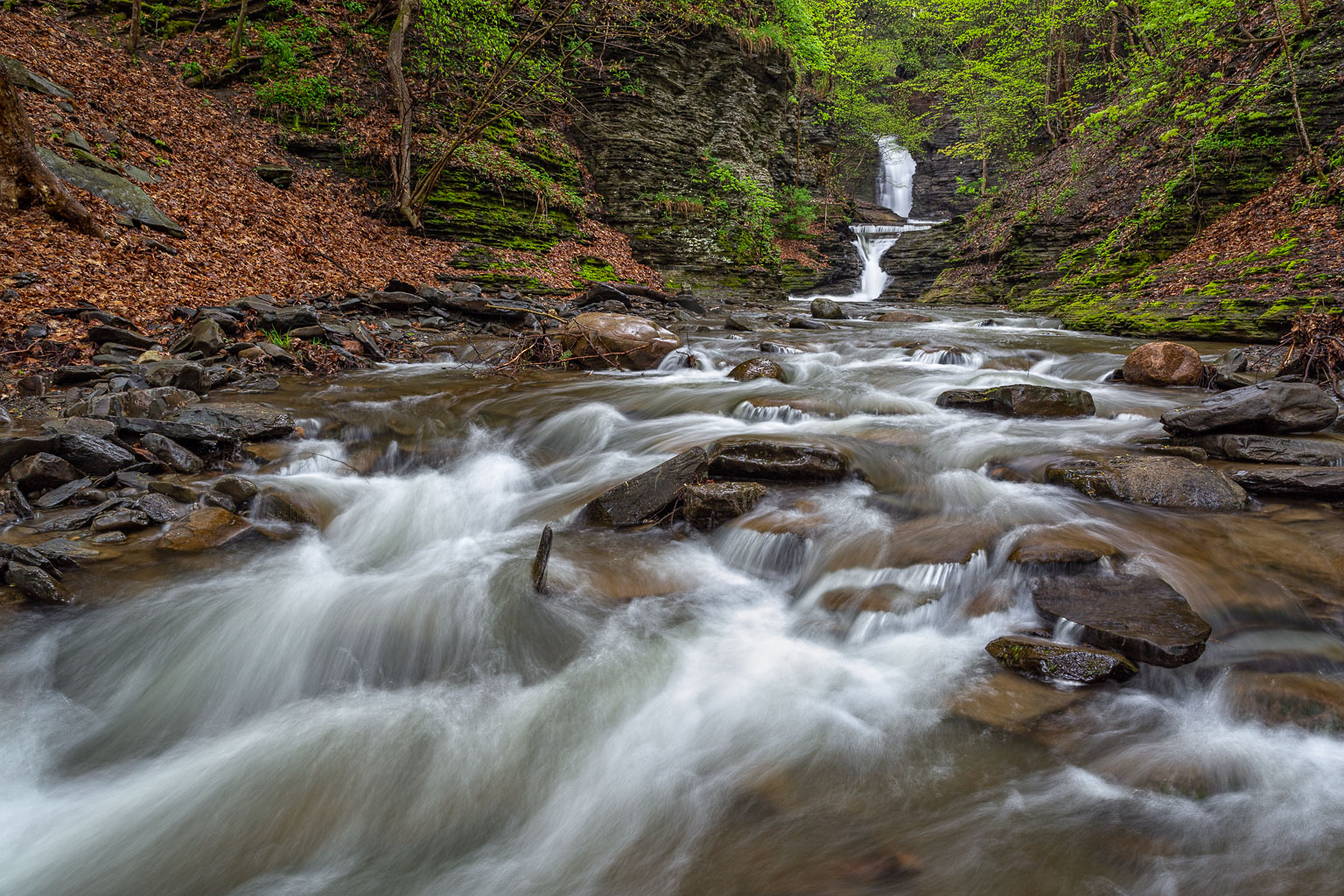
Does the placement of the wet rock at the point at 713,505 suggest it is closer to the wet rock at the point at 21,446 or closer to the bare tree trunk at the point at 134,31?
the wet rock at the point at 21,446

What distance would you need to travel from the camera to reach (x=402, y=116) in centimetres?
1302

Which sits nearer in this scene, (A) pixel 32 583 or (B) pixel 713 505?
(A) pixel 32 583

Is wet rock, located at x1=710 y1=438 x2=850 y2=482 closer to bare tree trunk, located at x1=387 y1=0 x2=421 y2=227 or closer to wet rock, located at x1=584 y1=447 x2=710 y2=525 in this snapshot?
wet rock, located at x1=584 y1=447 x2=710 y2=525

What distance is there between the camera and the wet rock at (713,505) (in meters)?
4.23

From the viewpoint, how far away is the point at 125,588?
3445mm

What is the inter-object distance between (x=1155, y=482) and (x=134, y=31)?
60.8 feet

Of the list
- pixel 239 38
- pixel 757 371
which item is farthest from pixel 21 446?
pixel 239 38

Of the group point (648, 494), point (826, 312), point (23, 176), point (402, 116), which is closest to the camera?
point (648, 494)

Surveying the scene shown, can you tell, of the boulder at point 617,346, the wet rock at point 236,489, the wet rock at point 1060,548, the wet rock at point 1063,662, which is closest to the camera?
the wet rock at point 1063,662

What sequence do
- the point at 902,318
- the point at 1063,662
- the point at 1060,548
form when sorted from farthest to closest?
1. the point at 902,318
2. the point at 1060,548
3. the point at 1063,662

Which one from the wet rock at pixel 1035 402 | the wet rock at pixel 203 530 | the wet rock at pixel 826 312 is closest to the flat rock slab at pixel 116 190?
the wet rock at pixel 203 530

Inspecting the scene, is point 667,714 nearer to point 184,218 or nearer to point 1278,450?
point 1278,450

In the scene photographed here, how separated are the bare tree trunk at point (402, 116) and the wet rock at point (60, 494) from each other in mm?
10438

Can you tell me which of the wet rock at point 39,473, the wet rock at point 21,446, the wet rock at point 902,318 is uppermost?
the wet rock at point 902,318
